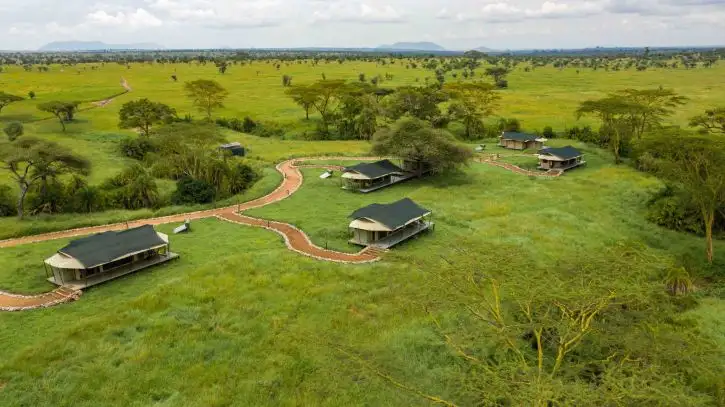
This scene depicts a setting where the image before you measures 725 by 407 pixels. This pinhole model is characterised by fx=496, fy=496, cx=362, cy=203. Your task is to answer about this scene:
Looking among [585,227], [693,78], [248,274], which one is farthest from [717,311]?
[693,78]

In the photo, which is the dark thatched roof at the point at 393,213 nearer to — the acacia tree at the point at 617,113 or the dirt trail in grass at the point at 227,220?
the dirt trail in grass at the point at 227,220

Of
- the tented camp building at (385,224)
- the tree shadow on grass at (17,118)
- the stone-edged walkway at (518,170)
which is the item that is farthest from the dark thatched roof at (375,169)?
the tree shadow on grass at (17,118)

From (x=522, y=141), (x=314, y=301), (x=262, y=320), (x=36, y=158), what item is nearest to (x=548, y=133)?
(x=522, y=141)

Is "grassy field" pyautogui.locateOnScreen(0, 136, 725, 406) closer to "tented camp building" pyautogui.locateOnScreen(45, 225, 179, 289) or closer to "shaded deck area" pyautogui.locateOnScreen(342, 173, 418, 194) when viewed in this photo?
"tented camp building" pyautogui.locateOnScreen(45, 225, 179, 289)

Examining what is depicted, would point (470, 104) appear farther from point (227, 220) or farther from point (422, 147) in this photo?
point (227, 220)

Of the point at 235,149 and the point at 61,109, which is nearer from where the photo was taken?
the point at 235,149
